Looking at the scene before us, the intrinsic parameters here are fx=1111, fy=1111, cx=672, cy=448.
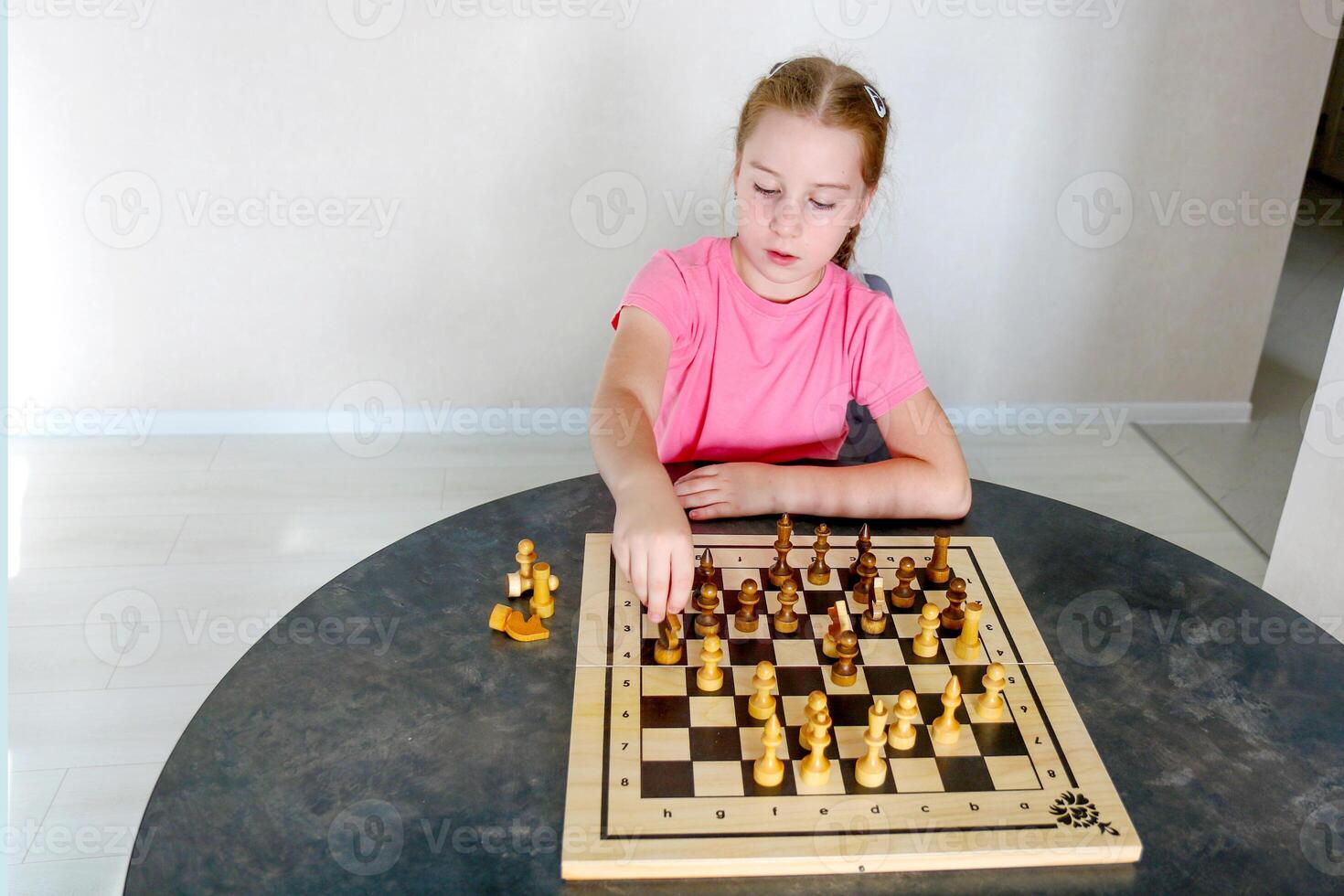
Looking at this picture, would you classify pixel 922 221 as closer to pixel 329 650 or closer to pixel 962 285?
pixel 962 285

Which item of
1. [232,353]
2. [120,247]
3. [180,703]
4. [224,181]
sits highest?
[224,181]

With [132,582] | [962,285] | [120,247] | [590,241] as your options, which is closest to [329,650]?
[132,582]

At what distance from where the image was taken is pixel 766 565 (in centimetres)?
142

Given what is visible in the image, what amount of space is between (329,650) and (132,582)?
5.50 feet

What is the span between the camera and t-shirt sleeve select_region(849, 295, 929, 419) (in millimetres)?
1748

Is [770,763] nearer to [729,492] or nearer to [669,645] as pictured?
[669,645]

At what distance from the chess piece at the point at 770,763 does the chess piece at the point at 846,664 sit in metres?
0.15

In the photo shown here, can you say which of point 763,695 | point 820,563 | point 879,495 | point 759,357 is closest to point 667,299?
point 759,357

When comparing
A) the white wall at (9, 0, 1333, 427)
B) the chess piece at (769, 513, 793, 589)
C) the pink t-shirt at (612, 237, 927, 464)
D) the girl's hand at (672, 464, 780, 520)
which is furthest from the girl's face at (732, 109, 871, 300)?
the white wall at (9, 0, 1333, 427)

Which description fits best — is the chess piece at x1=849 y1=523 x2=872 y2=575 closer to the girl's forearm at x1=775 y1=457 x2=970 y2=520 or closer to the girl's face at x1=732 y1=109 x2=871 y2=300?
the girl's forearm at x1=775 y1=457 x2=970 y2=520

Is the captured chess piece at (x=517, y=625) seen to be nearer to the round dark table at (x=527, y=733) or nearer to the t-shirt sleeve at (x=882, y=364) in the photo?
the round dark table at (x=527, y=733)

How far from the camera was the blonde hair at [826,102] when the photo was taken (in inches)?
66.9

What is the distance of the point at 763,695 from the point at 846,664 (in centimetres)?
11

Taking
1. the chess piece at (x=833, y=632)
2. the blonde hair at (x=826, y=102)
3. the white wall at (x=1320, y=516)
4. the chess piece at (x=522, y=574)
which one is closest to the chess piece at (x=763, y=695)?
the chess piece at (x=833, y=632)
